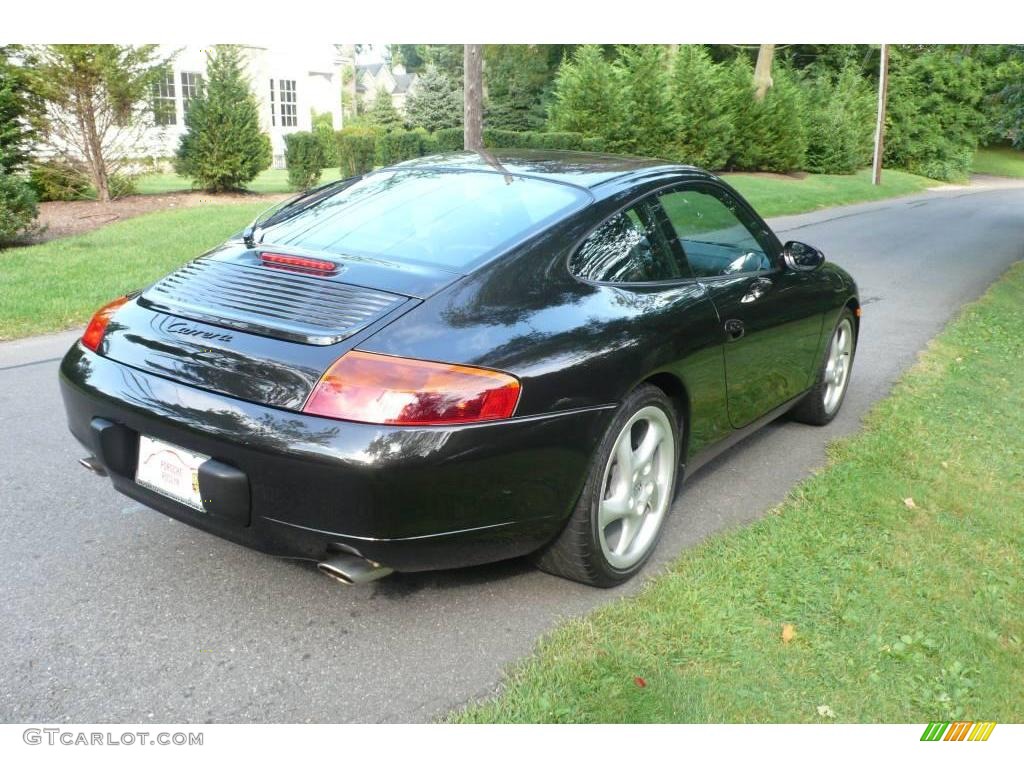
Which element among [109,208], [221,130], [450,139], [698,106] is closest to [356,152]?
[450,139]

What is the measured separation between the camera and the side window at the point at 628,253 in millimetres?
3277

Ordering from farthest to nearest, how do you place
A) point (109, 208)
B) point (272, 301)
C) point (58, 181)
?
point (58, 181) → point (109, 208) → point (272, 301)

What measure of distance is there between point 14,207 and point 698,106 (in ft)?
72.4

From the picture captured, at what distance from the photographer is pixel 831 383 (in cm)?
534

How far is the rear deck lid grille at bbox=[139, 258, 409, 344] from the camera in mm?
2764

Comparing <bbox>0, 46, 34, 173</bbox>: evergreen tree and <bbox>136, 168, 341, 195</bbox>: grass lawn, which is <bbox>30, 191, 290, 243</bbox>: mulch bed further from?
<bbox>0, 46, 34, 173</bbox>: evergreen tree

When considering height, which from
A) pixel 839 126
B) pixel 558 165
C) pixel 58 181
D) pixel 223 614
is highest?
pixel 839 126

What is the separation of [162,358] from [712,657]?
77.0 inches

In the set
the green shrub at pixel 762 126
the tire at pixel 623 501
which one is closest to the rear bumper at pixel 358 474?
the tire at pixel 623 501

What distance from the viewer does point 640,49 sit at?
29.8 m

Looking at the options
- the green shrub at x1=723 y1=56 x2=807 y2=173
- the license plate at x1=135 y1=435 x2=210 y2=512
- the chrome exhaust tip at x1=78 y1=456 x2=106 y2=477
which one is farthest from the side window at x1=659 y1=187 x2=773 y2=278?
the green shrub at x1=723 y1=56 x2=807 y2=173

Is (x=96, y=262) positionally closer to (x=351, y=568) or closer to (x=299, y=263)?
(x=299, y=263)

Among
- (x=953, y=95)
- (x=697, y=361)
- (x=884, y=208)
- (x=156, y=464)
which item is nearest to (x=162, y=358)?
(x=156, y=464)
